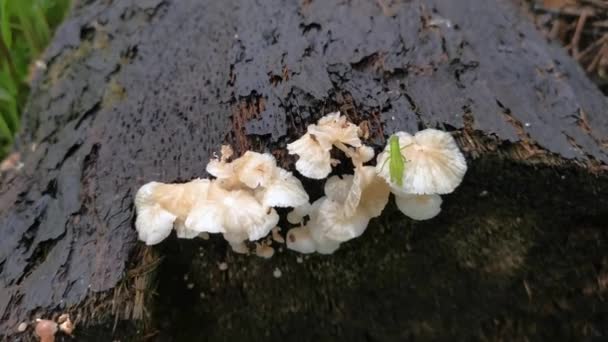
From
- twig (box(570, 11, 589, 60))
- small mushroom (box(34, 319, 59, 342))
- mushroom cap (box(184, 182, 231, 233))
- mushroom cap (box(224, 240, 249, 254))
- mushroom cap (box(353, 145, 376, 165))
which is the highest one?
mushroom cap (box(353, 145, 376, 165))

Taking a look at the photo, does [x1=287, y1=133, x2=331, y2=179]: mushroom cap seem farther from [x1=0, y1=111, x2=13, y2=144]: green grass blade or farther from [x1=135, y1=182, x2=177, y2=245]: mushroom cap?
[x1=0, y1=111, x2=13, y2=144]: green grass blade

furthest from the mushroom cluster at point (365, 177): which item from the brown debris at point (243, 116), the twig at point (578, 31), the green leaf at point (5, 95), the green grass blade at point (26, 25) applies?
the green grass blade at point (26, 25)

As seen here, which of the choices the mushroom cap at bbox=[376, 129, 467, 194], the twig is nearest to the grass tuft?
the mushroom cap at bbox=[376, 129, 467, 194]

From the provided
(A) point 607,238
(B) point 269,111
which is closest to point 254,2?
(B) point 269,111

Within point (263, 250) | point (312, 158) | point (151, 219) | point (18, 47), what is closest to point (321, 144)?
point (312, 158)

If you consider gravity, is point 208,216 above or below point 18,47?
above

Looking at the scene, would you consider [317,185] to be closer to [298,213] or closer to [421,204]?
[298,213]
